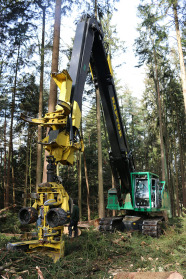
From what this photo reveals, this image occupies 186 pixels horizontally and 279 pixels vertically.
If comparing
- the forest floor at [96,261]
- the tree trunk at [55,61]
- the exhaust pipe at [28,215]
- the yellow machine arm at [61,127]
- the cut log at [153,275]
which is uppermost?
the tree trunk at [55,61]

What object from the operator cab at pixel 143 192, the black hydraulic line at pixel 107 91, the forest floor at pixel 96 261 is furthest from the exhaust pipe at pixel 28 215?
the operator cab at pixel 143 192

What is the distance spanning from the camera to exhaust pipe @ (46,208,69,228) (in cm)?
451

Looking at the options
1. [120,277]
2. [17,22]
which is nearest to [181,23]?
[17,22]

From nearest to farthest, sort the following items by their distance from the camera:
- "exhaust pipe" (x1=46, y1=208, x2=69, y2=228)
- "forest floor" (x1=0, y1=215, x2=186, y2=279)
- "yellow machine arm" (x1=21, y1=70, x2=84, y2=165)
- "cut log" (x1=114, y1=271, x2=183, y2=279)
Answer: "cut log" (x1=114, y1=271, x2=183, y2=279), "forest floor" (x1=0, y1=215, x2=186, y2=279), "exhaust pipe" (x1=46, y1=208, x2=69, y2=228), "yellow machine arm" (x1=21, y1=70, x2=84, y2=165)

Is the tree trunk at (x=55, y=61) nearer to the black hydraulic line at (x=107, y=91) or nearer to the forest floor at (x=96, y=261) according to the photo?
the black hydraulic line at (x=107, y=91)

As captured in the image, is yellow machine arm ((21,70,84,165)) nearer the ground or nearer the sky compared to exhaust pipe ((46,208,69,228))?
nearer the sky

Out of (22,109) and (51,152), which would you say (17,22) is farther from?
(51,152)

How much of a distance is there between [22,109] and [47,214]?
1545 cm

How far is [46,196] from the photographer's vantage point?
17.1 feet

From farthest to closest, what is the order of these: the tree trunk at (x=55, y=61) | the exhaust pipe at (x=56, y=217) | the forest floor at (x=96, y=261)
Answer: the tree trunk at (x=55, y=61)
the exhaust pipe at (x=56, y=217)
the forest floor at (x=96, y=261)

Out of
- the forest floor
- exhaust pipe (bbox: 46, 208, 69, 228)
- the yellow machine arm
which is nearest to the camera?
the forest floor

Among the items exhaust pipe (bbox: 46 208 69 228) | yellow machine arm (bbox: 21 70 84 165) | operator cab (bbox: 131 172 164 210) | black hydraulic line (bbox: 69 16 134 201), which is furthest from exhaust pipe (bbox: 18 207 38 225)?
operator cab (bbox: 131 172 164 210)

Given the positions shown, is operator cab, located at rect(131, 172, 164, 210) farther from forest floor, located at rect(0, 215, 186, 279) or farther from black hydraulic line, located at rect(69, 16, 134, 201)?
forest floor, located at rect(0, 215, 186, 279)

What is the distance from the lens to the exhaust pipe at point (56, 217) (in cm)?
451
